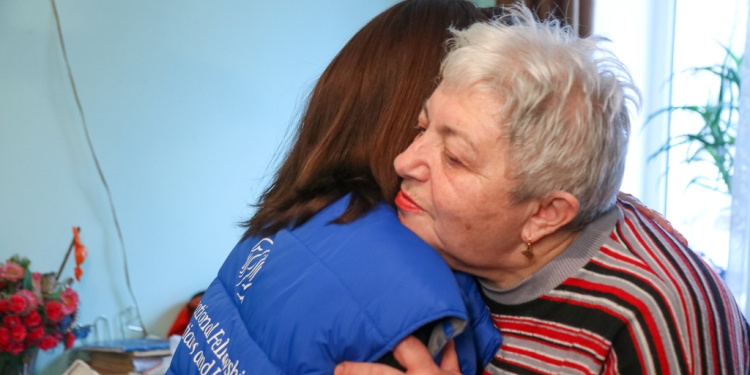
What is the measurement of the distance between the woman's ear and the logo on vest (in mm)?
422

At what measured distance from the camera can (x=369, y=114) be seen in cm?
125

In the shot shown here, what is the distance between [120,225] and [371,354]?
1.77m

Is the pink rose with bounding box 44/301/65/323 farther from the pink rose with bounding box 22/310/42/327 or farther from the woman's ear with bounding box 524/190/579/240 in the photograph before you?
the woman's ear with bounding box 524/190/579/240

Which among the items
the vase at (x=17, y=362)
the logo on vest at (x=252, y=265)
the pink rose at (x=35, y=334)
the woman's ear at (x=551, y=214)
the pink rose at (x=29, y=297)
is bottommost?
the vase at (x=17, y=362)

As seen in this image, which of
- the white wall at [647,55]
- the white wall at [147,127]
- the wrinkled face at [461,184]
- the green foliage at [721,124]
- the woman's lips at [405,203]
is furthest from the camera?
the white wall at [647,55]

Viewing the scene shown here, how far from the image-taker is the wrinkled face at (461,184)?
1096mm

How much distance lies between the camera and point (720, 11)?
8.58ft

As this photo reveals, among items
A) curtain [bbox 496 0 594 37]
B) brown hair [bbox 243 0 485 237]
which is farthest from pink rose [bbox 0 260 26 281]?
curtain [bbox 496 0 594 37]

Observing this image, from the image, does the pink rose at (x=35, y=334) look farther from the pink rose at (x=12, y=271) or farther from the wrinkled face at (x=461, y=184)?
the wrinkled face at (x=461, y=184)

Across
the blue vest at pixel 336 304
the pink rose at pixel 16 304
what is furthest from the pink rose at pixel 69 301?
the blue vest at pixel 336 304

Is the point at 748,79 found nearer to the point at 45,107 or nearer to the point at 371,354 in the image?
the point at 371,354

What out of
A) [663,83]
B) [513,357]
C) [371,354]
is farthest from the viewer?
[663,83]

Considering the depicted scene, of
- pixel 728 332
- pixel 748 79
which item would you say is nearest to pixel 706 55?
pixel 748 79

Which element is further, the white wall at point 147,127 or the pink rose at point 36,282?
the white wall at point 147,127
